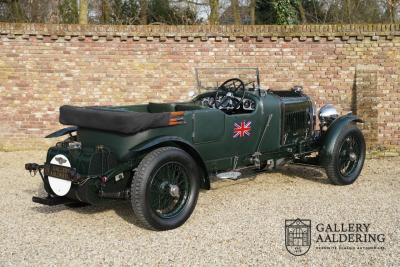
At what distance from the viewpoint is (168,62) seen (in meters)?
8.88

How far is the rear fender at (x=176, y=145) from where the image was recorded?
14.6ft

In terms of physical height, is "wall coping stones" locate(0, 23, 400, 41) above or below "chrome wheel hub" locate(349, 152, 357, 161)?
A: above

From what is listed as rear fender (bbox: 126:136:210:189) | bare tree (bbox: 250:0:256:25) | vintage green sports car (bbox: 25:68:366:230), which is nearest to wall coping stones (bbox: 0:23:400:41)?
vintage green sports car (bbox: 25:68:366:230)

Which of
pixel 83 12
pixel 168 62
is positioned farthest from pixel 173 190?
pixel 83 12

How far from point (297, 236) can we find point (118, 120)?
2.03 metres

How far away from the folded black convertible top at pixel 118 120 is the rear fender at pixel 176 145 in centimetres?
15

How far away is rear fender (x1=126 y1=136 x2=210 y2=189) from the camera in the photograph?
4.44 metres


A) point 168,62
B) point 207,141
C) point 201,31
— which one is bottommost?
point 207,141

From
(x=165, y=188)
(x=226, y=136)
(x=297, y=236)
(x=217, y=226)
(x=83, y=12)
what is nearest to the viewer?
(x=297, y=236)

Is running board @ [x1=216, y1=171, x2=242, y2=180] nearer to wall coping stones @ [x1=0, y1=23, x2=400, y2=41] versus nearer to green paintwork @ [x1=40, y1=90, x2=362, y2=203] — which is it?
green paintwork @ [x1=40, y1=90, x2=362, y2=203]

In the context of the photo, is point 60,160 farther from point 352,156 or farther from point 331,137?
point 352,156

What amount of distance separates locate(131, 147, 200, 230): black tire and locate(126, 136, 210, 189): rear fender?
0.28 ft

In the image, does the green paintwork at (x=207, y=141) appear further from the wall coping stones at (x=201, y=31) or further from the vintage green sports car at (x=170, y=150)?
the wall coping stones at (x=201, y=31)

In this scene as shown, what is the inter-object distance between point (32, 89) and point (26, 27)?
3.88ft
